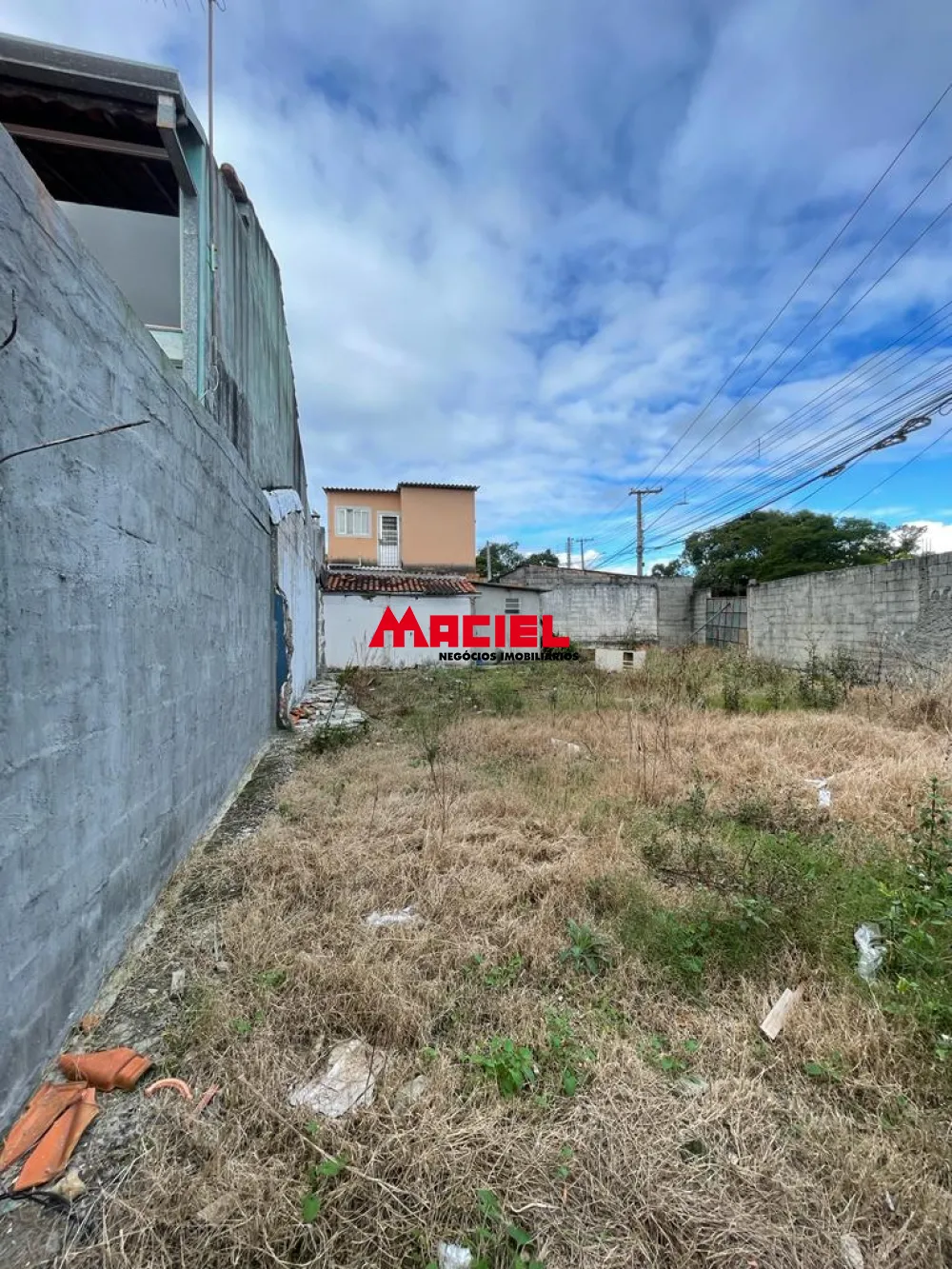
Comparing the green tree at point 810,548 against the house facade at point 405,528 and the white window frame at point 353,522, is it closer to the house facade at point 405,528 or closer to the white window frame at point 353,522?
the house facade at point 405,528

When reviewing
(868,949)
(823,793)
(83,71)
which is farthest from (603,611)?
(868,949)

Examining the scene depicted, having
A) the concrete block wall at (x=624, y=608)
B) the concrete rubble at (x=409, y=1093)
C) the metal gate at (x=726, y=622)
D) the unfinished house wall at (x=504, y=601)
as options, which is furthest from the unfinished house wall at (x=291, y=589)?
the metal gate at (x=726, y=622)

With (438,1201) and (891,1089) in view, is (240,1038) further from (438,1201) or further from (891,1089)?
(891,1089)

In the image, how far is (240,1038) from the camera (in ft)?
5.32

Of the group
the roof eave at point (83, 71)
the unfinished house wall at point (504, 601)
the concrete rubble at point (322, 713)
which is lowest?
the concrete rubble at point (322, 713)

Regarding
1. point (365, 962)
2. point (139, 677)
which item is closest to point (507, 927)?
point (365, 962)

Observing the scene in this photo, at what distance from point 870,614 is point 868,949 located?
8.49 m

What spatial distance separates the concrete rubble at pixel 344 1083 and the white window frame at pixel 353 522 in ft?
62.5

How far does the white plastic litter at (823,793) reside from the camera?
361cm

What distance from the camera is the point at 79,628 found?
1.69m

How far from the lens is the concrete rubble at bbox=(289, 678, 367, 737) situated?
21.1ft

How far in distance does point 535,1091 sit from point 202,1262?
826mm

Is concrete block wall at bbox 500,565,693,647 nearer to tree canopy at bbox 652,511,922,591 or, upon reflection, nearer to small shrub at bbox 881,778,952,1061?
tree canopy at bbox 652,511,922,591

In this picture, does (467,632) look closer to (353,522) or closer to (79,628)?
(353,522)
